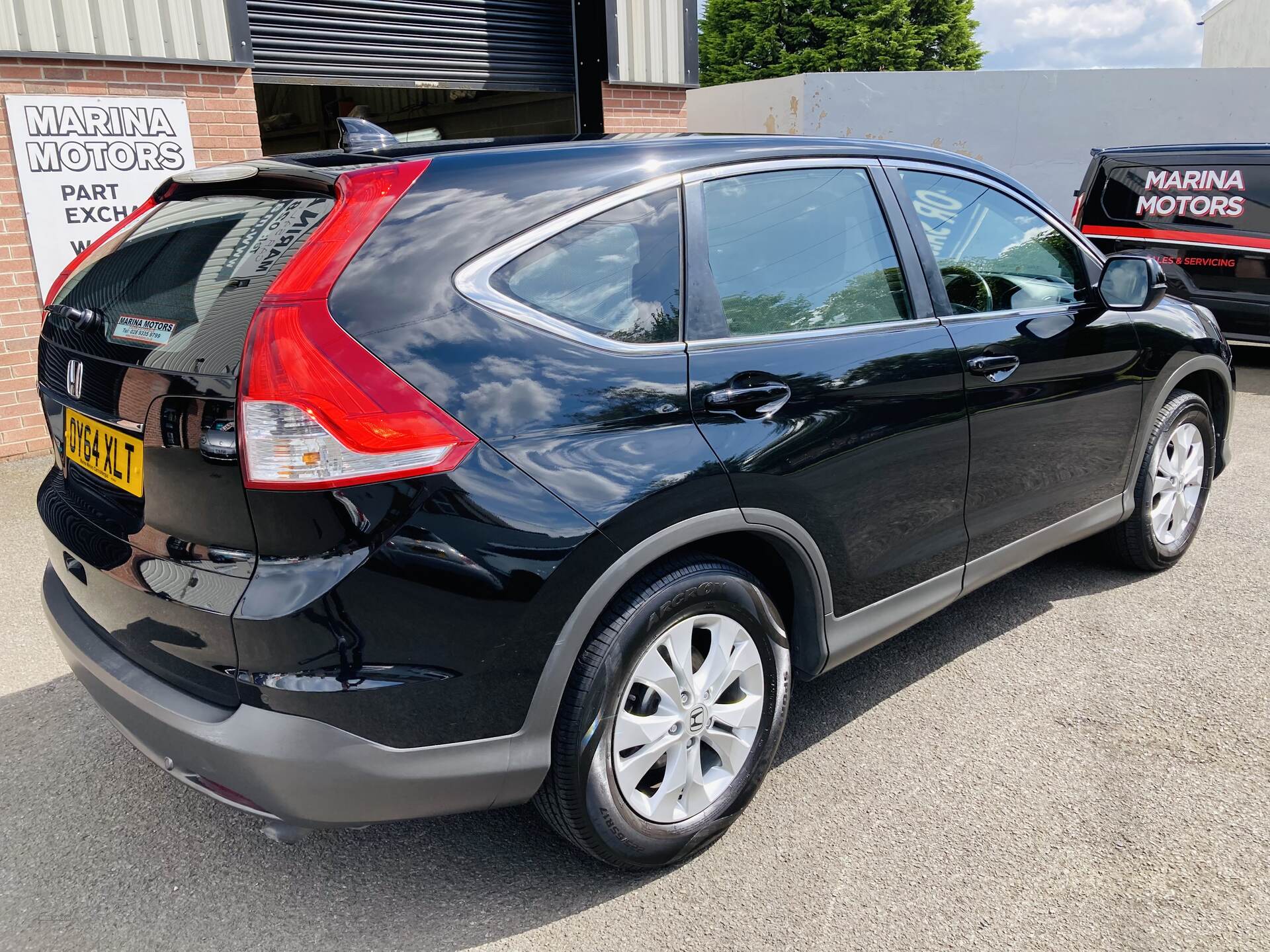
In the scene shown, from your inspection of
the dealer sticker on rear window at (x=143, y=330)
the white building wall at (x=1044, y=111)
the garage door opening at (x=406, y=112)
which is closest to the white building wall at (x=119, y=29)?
the garage door opening at (x=406, y=112)

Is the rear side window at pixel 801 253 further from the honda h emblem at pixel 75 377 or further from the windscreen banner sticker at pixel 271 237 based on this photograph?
the honda h emblem at pixel 75 377

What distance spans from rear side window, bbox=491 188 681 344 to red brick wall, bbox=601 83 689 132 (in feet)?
23.1

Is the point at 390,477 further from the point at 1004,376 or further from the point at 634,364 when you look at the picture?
the point at 1004,376

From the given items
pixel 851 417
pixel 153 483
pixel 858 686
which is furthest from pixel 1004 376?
pixel 153 483

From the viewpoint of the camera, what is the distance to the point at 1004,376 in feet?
10.2

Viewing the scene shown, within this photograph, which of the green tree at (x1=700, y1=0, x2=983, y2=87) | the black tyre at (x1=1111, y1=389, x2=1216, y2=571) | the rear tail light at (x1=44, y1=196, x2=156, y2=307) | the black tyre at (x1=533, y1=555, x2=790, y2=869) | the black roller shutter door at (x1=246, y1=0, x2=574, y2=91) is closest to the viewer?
the black tyre at (x1=533, y1=555, x2=790, y2=869)

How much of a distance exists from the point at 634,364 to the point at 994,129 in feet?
49.7

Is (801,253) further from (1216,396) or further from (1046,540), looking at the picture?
(1216,396)

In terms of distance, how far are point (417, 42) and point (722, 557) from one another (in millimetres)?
7189

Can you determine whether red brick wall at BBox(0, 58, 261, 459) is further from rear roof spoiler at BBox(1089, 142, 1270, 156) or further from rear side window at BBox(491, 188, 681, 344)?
rear roof spoiler at BBox(1089, 142, 1270, 156)

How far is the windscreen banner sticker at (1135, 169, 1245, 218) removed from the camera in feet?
27.6

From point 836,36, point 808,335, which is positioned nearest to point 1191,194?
point 808,335

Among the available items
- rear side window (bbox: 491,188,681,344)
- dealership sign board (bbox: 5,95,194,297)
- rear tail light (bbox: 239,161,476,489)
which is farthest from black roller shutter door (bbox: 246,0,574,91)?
rear tail light (bbox: 239,161,476,489)

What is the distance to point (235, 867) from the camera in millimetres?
2473
